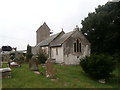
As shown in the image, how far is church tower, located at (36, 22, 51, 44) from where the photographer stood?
5325 cm

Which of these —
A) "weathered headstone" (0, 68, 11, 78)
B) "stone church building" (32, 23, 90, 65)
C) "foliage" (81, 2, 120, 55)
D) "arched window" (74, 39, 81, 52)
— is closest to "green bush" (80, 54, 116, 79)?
"weathered headstone" (0, 68, 11, 78)

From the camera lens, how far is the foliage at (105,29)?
125ft

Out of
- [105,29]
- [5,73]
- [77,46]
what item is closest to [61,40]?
[77,46]

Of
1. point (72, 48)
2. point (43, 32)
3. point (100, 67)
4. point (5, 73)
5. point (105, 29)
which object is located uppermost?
point (43, 32)

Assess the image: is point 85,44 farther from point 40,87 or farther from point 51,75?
point 40,87

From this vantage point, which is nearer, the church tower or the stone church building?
the stone church building

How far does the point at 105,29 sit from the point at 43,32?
19.5 meters

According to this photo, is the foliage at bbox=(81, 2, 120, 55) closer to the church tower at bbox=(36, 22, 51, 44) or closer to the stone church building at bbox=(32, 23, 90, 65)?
the stone church building at bbox=(32, 23, 90, 65)

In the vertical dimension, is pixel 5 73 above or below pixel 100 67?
below

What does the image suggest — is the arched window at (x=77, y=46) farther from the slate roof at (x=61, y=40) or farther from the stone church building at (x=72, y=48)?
the slate roof at (x=61, y=40)

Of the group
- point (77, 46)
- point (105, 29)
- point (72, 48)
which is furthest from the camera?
point (105, 29)

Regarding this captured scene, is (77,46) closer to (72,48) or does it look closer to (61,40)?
(72,48)

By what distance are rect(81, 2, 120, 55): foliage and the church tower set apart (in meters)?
13.9

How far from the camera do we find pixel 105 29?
130 feet
